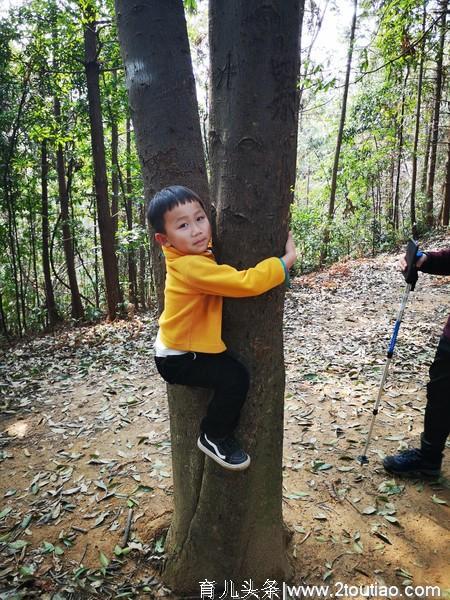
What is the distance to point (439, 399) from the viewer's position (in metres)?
3.14

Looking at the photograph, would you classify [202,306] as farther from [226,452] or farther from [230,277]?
[226,452]

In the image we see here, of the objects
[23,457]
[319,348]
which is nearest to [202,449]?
[23,457]

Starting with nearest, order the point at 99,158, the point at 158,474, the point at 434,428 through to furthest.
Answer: the point at 434,428 < the point at 158,474 < the point at 99,158

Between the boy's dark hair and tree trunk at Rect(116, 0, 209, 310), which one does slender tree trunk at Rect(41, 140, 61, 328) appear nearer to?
tree trunk at Rect(116, 0, 209, 310)

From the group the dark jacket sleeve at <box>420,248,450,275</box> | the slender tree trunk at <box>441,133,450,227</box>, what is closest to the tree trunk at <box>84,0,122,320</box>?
the dark jacket sleeve at <box>420,248,450,275</box>

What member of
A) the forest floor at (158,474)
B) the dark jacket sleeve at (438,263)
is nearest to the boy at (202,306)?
the forest floor at (158,474)

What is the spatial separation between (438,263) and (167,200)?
7.61 ft

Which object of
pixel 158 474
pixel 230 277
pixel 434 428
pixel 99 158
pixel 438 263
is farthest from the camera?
pixel 99 158

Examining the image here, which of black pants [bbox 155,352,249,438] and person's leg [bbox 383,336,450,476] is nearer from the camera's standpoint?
black pants [bbox 155,352,249,438]

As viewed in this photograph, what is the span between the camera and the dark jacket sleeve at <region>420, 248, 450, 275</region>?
310cm

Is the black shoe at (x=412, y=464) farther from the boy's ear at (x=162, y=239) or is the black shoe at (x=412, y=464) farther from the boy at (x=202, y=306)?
the boy's ear at (x=162, y=239)

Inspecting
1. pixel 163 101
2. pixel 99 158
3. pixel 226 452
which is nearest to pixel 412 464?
pixel 226 452

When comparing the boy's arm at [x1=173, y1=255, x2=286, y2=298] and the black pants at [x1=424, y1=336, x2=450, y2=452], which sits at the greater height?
the boy's arm at [x1=173, y1=255, x2=286, y2=298]

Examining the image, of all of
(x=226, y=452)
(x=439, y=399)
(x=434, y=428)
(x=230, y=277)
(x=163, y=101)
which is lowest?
(x=434, y=428)
